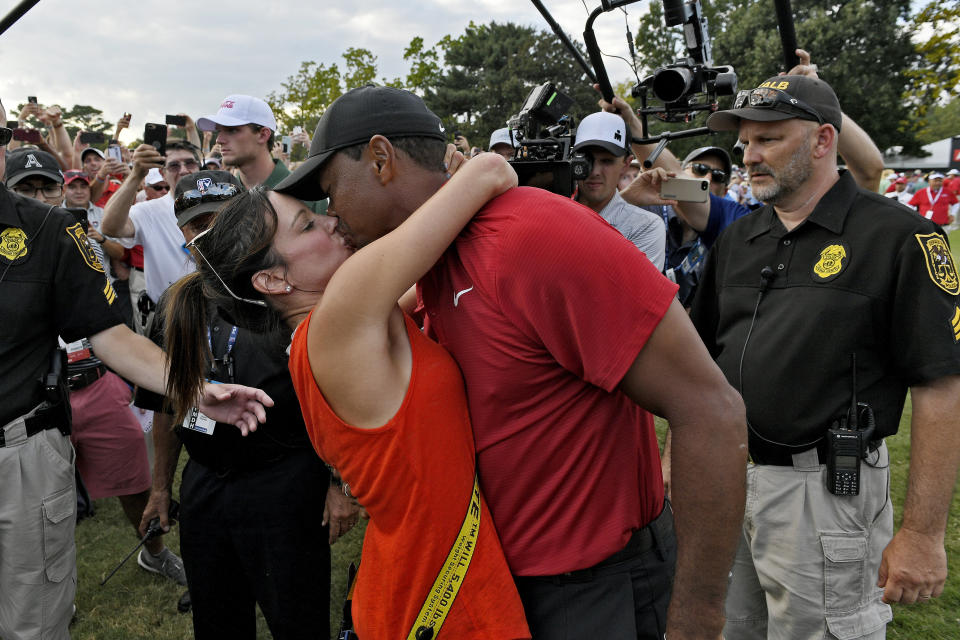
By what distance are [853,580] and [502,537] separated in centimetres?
167

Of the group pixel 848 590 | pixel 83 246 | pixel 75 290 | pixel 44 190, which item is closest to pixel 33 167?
pixel 44 190

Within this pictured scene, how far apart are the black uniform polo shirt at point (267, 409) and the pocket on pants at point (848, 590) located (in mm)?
2102

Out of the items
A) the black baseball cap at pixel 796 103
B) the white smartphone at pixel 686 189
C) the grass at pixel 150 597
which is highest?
the black baseball cap at pixel 796 103

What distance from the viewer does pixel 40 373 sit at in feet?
9.05

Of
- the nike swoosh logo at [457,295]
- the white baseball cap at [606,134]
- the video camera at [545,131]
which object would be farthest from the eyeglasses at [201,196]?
the nike swoosh logo at [457,295]

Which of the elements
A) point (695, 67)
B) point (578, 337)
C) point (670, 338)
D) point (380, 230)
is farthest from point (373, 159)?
point (695, 67)

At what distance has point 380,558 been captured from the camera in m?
1.47

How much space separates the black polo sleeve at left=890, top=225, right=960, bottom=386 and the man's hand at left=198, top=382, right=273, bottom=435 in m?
2.15

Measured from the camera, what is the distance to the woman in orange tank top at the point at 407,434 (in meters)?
1.32

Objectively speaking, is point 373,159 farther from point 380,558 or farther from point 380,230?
point 380,558

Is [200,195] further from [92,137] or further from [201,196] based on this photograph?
[92,137]

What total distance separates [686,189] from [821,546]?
5.96 ft

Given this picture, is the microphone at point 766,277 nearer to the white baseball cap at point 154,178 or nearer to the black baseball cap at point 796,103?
the black baseball cap at point 796,103

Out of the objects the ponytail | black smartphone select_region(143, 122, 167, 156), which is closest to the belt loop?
the ponytail
